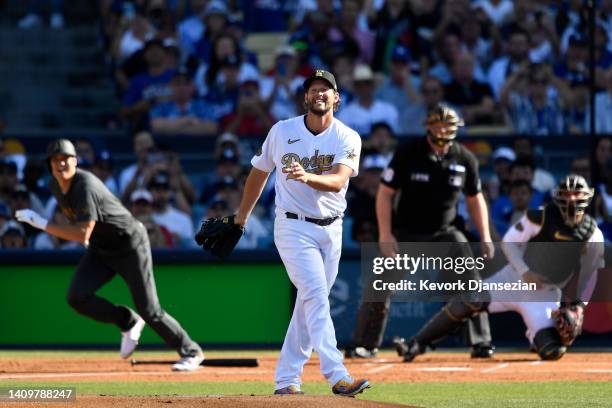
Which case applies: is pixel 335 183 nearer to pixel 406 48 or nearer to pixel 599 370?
pixel 599 370

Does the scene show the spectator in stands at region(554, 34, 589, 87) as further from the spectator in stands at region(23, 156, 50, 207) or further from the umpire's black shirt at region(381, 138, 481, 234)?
the spectator in stands at region(23, 156, 50, 207)

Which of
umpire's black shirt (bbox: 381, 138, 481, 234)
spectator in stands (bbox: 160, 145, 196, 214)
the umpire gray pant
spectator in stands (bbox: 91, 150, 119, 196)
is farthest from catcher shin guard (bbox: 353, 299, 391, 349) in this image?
spectator in stands (bbox: 91, 150, 119, 196)

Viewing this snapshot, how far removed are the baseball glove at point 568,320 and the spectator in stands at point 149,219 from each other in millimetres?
4763

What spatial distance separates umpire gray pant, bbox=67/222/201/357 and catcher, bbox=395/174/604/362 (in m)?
2.30

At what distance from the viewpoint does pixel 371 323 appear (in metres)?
11.7

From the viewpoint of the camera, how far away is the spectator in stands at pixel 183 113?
16.2m

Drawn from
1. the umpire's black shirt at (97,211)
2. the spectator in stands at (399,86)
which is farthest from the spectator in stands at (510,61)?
the umpire's black shirt at (97,211)

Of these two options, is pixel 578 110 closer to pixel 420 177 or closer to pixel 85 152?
pixel 420 177

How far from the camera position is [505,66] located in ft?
55.4

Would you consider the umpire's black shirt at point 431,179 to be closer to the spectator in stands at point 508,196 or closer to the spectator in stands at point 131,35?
the spectator in stands at point 508,196

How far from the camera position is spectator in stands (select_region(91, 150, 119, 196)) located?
1494 centimetres

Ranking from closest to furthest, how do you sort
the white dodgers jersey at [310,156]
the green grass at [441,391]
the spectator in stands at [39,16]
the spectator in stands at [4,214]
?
1. the white dodgers jersey at [310,156]
2. the green grass at [441,391]
3. the spectator in stands at [4,214]
4. the spectator in stands at [39,16]

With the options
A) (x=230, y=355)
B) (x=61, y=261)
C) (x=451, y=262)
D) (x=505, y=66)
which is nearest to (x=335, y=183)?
(x=451, y=262)

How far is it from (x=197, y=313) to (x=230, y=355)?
74 cm
